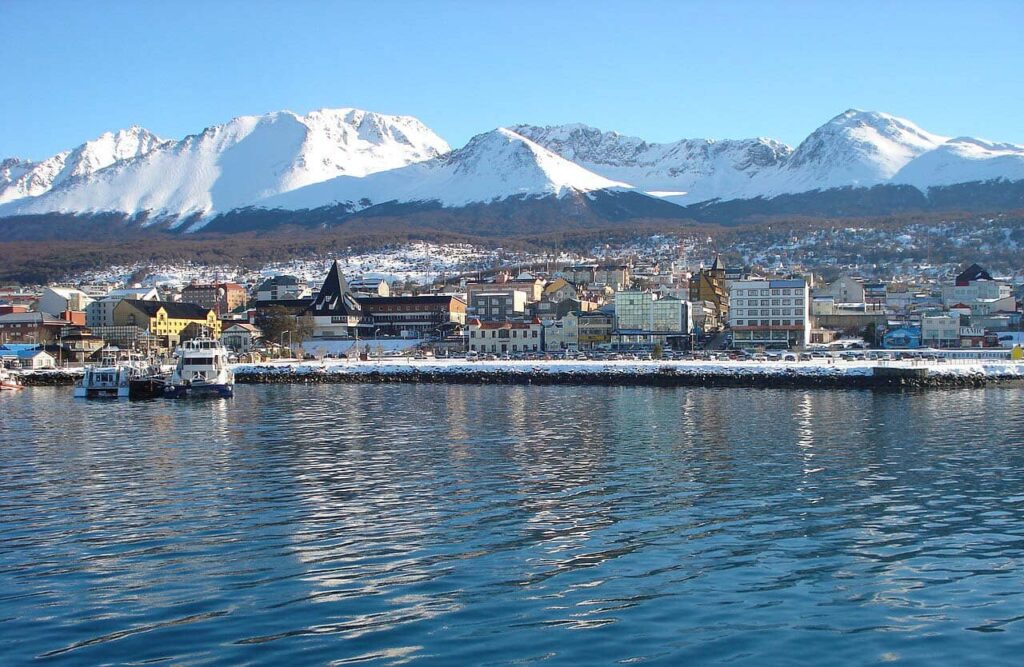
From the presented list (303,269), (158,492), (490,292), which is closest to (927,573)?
(158,492)

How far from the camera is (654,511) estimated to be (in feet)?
47.3

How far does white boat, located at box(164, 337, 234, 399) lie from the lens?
39906 mm

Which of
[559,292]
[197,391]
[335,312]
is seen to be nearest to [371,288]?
[335,312]

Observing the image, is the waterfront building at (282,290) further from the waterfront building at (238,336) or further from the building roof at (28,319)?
the waterfront building at (238,336)

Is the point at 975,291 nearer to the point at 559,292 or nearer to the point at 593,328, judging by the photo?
the point at 559,292

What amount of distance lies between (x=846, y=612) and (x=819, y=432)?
52.5 feet

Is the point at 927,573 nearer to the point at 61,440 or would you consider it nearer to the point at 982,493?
the point at 982,493

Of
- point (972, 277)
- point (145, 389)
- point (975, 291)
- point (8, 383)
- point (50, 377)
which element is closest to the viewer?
point (145, 389)

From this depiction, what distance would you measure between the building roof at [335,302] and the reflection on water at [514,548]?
2667 inches

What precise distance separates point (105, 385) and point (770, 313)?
4891 centimetres

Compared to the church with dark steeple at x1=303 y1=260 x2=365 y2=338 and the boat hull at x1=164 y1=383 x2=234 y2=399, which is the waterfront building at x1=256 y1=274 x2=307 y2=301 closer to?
the church with dark steeple at x1=303 y1=260 x2=365 y2=338

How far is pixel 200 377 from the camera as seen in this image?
4119 cm

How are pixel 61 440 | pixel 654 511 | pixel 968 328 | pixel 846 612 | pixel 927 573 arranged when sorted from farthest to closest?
pixel 968 328 → pixel 61 440 → pixel 654 511 → pixel 927 573 → pixel 846 612

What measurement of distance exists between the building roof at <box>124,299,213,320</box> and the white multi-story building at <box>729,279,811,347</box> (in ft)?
149
